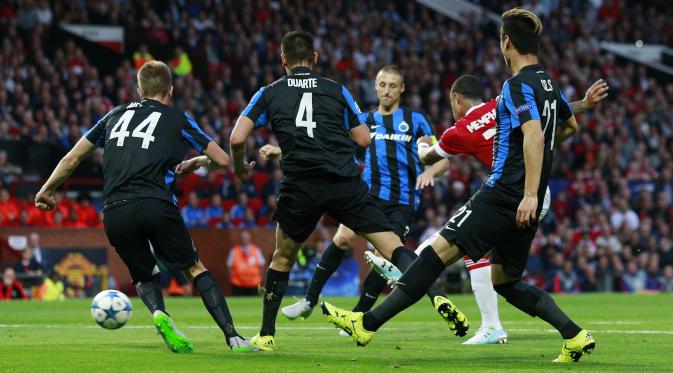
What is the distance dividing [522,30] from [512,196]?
3.69 feet

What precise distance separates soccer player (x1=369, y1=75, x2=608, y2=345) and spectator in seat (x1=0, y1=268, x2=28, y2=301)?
477 inches

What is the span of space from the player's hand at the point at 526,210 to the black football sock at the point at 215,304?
228 cm

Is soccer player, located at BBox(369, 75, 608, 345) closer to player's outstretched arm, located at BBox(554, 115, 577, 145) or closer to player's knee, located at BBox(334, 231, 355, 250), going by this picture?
player's outstretched arm, located at BBox(554, 115, 577, 145)

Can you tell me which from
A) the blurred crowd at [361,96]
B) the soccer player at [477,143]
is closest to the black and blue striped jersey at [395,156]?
the soccer player at [477,143]

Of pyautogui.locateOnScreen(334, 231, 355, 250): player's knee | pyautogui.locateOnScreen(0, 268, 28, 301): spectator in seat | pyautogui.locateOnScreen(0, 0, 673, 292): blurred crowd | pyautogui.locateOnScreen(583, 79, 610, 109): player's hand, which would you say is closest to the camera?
pyautogui.locateOnScreen(583, 79, 610, 109): player's hand

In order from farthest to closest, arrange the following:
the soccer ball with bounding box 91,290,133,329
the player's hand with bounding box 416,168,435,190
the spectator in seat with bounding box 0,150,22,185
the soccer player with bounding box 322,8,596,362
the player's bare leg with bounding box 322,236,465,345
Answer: the spectator in seat with bounding box 0,150,22,185, the player's hand with bounding box 416,168,435,190, the soccer ball with bounding box 91,290,133,329, the player's bare leg with bounding box 322,236,465,345, the soccer player with bounding box 322,8,596,362

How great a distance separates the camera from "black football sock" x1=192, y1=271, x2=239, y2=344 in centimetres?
859

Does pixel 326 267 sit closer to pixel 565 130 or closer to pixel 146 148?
pixel 146 148

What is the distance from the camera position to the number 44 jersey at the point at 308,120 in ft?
28.7

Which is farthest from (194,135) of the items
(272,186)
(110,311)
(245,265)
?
(272,186)

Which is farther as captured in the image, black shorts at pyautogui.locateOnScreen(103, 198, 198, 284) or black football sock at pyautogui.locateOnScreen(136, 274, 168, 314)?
black football sock at pyautogui.locateOnScreen(136, 274, 168, 314)

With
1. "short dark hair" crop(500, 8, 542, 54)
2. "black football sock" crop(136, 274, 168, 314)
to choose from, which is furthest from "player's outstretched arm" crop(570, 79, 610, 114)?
"black football sock" crop(136, 274, 168, 314)

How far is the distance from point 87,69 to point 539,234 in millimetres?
10692

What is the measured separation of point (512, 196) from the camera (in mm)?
7875
